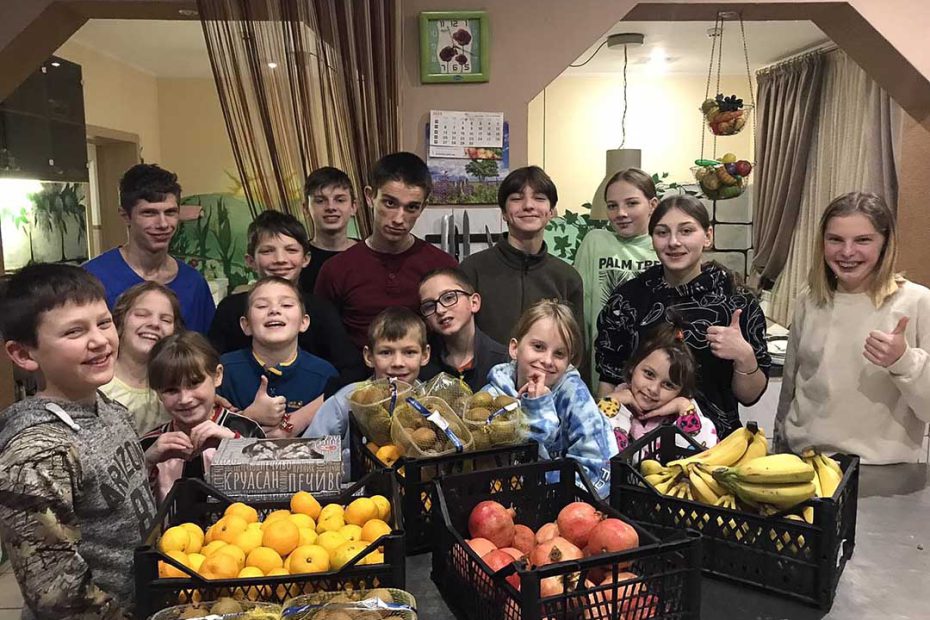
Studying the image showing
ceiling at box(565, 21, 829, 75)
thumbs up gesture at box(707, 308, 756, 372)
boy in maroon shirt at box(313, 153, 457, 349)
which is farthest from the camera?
ceiling at box(565, 21, 829, 75)

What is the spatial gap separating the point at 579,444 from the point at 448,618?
1.52 ft

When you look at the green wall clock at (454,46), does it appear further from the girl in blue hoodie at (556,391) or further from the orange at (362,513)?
the orange at (362,513)

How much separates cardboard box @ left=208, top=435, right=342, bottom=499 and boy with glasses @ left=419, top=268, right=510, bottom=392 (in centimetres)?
67

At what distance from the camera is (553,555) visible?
3.42ft

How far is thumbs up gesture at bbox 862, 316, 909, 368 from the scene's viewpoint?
5.31 feet

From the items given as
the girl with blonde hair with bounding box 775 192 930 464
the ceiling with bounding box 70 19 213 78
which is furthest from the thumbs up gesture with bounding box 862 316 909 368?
the ceiling with bounding box 70 19 213 78

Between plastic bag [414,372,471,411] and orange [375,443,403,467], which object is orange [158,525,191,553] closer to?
orange [375,443,403,467]

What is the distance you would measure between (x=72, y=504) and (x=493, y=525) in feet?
2.16

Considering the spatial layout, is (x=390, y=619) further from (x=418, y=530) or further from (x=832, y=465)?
(x=832, y=465)

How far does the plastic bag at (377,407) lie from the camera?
1400 mm

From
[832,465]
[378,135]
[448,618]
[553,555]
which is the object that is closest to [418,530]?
[448,618]

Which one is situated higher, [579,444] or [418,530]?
[579,444]

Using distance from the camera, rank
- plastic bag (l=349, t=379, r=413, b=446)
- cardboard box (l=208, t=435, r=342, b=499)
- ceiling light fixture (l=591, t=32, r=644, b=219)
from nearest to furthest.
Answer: cardboard box (l=208, t=435, r=342, b=499), plastic bag (l=349, t=379, r=413, b=446), ceiling light fixture (l=591, t=32, r=644, b=219)

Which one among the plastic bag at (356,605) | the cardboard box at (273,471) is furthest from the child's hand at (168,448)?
the plastic bag at (356,605)
